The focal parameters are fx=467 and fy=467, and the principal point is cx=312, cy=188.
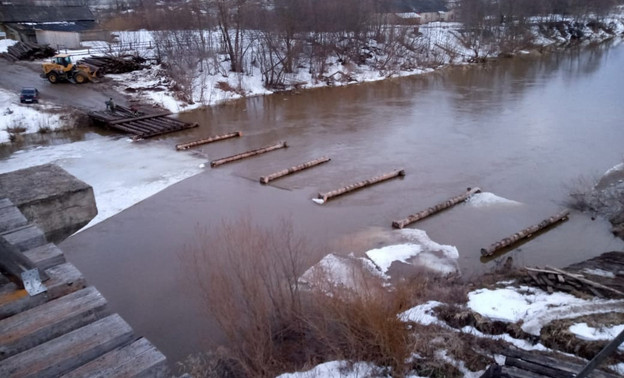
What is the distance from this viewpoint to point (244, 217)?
13609mm

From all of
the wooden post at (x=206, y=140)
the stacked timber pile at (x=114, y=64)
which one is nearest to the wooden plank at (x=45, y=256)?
the wooden post at (x=206, y=140)

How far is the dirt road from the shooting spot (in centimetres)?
2550

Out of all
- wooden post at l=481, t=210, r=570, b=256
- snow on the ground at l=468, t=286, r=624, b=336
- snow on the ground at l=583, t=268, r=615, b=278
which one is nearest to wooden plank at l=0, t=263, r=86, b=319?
snow on the ground at l=468, t=286, r=624, b=336

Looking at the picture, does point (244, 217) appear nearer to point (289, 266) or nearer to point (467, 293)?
point (289, 266)

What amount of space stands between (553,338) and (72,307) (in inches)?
288

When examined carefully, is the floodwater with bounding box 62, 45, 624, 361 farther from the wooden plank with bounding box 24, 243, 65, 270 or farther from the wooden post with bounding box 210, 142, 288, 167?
the wooden plank with bounding box 24, 243, 65, 270

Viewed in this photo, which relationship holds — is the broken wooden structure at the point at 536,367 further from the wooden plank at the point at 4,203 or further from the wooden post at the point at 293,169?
the wooden post at the point at 293,169

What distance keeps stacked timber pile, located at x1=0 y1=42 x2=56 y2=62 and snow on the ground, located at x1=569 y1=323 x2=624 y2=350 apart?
37276 mm

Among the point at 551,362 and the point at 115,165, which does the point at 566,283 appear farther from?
the point at 115,165

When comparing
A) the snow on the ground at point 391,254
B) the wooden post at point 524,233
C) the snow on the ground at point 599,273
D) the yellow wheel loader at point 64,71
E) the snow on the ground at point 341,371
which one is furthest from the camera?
the yellow wheel loader at point 64,71

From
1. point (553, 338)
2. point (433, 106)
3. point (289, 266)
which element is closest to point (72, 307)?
point (289, 266)

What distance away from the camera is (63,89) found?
1078 inches

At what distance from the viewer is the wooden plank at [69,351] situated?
91.4 inches

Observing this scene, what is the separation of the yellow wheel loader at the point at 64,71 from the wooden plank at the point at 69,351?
97.4ft
